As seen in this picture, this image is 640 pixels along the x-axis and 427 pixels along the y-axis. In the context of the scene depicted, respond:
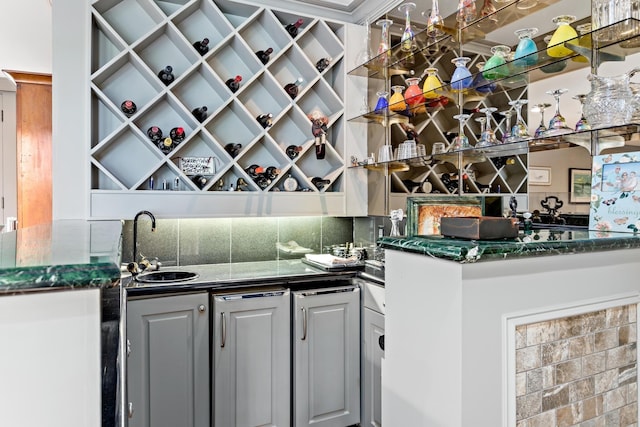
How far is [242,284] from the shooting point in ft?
7.41

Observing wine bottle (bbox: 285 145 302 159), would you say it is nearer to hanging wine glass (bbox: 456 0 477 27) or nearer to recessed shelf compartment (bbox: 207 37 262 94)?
recessed shelf compartment (bbox: 207 37 262 94)

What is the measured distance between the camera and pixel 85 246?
81 cm

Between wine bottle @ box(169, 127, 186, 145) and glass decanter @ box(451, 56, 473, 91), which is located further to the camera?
wine bottle @ box(169, 127, 186, 145)

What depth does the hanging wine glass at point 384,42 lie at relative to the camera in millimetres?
2818

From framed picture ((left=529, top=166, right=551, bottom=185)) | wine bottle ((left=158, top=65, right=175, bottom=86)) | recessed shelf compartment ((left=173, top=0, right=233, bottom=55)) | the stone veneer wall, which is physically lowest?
the stone veneer wall

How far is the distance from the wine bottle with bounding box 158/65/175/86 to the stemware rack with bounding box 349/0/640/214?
4.11 ft

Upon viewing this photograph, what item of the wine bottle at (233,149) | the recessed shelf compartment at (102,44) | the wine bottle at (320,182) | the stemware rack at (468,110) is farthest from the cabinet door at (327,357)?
the recessed shelf compartment at (102,44)

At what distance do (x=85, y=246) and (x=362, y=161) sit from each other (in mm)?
2415

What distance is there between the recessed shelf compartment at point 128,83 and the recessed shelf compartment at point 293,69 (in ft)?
2.72

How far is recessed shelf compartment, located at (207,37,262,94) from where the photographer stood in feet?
9.11

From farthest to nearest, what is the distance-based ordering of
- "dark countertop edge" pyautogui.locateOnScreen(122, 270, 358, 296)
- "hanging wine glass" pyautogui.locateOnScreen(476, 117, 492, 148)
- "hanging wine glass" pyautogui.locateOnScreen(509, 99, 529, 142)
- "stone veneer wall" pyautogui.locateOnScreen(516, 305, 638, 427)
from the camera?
"hanging wine glass" pyautogui.locateOnScreen(476, 117, 492, 148)
"dark countertop edge" pyautogui.locateOnScreen(122, 270, 358, 296)
"hanging wine glass" pyautogui.locateOnScreen(509, 99, 529, 142)
"stone veneer wall" pyautogui.locateOnScreen(516, 305, 638, 427)

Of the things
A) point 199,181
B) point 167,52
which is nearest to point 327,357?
point 199,181

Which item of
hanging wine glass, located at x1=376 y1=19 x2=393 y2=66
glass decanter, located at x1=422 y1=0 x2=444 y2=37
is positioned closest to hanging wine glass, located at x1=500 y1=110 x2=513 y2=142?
glass decanter, located at x1=422 y1=0 x2=444 y2=37

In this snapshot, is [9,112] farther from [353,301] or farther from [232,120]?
[353,301]
